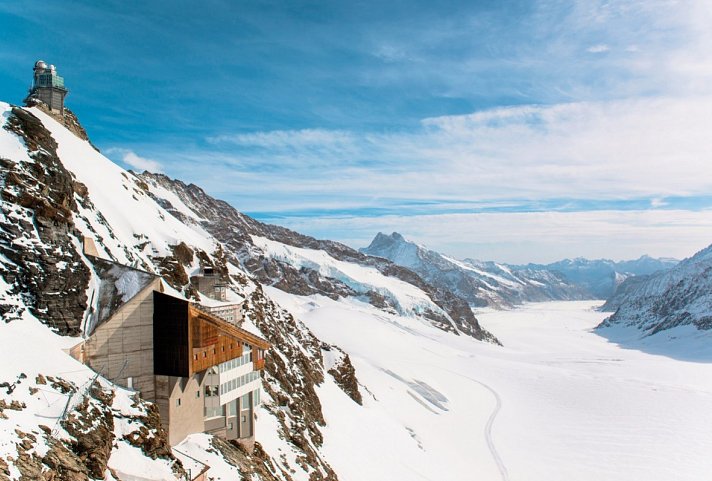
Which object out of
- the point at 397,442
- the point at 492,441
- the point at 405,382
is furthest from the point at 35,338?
the point at 405,382

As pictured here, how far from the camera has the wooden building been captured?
77.1ft

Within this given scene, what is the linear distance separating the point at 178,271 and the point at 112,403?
23.7 metres

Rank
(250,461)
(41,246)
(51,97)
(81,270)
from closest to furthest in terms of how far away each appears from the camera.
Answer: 1. (41,246)
2. (81,270)
3. (250,461)
4. (51,97)

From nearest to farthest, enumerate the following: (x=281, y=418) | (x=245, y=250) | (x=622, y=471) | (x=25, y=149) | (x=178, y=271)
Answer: (x=25, y=149) < (x=281, y=418) < (x=178, y=271) < (x=622, y=471) < (x=245, y=250)

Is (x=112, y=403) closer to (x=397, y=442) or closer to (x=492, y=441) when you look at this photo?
(x=397, y=442)

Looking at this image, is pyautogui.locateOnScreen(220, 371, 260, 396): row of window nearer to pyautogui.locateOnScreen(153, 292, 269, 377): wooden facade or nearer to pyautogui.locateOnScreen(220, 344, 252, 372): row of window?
pyautogui.locateOnScreen(220, 344, 252, 372): row of window

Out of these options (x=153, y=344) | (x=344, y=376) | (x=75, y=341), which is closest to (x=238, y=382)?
(x=153, y=344)

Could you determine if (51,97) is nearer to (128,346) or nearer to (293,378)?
(293,378)

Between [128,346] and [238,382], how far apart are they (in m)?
7.75

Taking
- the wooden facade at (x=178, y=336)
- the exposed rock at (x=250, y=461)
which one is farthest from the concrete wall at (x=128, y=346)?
the exposed rock at (x=250, y=461)

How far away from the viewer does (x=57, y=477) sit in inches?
610

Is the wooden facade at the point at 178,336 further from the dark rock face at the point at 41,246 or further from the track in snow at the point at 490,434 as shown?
the track in snow at the point at 490,434

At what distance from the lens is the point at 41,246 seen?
79.5 ft

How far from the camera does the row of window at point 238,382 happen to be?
28250 millimetres
